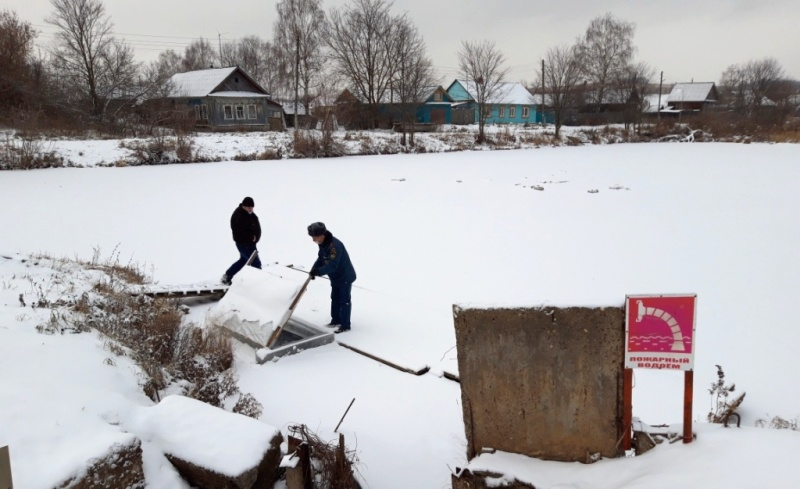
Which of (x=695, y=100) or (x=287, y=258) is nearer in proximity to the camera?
(x=287, y=258)

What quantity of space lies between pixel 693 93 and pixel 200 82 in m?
61.2

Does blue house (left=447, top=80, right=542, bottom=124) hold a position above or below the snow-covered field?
above

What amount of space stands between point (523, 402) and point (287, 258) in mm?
8340

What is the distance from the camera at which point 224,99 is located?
42.2 m

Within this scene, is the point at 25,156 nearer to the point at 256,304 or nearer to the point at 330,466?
the point at 256,304

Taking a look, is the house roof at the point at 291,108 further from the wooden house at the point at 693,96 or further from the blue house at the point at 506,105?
the wooden house at the point at 693,96

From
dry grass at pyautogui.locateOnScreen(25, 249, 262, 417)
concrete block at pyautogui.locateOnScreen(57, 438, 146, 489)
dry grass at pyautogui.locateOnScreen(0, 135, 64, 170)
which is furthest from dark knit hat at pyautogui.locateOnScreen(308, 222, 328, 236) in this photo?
dry grass at pyautogui.locateOnScreen(0, 135, 64, 170)

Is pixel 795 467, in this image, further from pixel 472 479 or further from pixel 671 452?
pixel 472 479

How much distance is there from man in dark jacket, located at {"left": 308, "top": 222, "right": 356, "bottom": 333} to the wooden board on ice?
0.46 meters

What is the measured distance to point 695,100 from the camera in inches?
2704

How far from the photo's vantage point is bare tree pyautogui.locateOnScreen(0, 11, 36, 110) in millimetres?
30234

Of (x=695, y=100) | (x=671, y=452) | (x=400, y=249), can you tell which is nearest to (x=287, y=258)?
(x=400, y=249)

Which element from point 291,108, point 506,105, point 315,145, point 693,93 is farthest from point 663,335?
point 693,93

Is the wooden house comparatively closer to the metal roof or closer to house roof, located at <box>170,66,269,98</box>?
house roof, located at <box>170,66,269,98</box>
